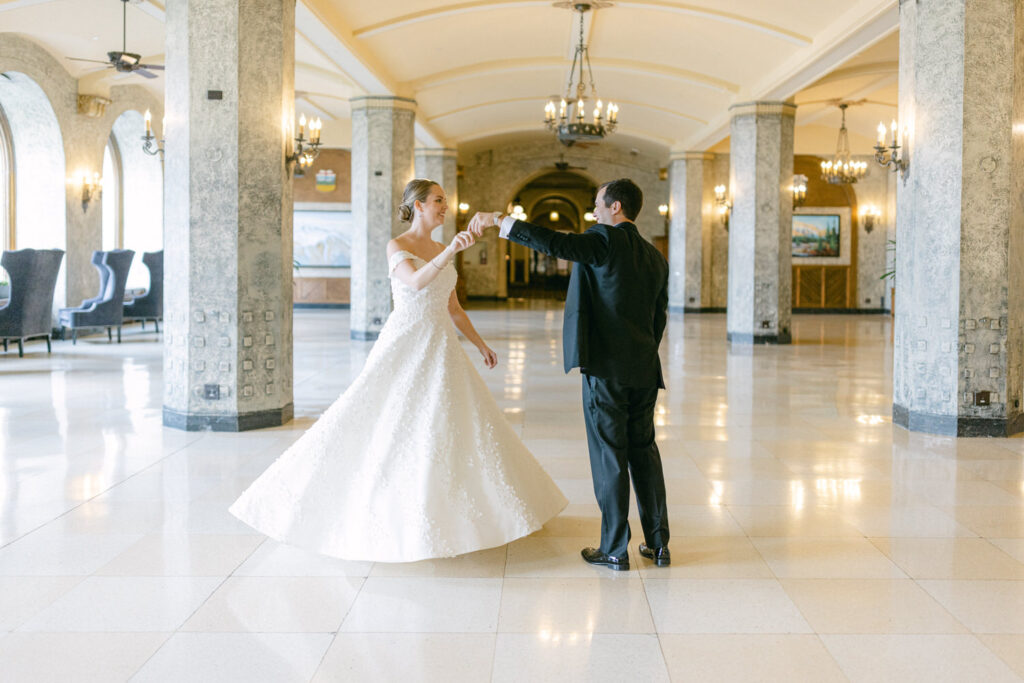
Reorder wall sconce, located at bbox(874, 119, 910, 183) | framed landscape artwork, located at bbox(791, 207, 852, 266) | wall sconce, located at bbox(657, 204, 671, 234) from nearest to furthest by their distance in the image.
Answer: wall sconce, located at bbox(874, 119, 910, 183), framed landscape artwork, located at bbox(791, 207, 852, 266), wall sconce, located at bbox(657, 204, 671, 234)

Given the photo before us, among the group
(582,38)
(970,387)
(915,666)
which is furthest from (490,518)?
(582,38)

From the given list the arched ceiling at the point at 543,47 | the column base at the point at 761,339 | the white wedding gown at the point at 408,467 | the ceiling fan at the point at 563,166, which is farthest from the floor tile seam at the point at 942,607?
the ceiling fan at the point at 563,166

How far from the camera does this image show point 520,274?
49.1 m

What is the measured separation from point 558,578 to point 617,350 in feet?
2.93

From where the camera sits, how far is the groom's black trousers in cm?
360

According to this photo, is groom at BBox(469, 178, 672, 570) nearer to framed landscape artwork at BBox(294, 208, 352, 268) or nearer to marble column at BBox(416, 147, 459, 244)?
marble column at BBox(416, 147, 459, 244)

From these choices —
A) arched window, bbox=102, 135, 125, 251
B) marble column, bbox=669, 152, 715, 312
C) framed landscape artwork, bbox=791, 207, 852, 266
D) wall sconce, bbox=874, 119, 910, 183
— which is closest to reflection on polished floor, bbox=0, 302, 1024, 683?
wall sconce, bbox=874, 119, 910, 183

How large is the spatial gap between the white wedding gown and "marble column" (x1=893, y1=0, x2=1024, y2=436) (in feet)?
13.9

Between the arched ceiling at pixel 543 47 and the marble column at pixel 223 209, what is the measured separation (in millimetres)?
2771

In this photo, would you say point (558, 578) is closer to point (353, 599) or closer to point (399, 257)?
point (353, 599)

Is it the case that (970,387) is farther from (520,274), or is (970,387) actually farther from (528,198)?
(520,274)

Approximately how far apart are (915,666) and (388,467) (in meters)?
1.95

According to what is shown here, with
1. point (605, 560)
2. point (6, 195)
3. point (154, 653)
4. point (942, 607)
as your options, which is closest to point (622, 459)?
point (605, 560)

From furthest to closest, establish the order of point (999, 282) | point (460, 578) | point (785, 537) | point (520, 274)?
point (520, 274) < point (999, 282) < point (785, 537) < point (460, 578)
